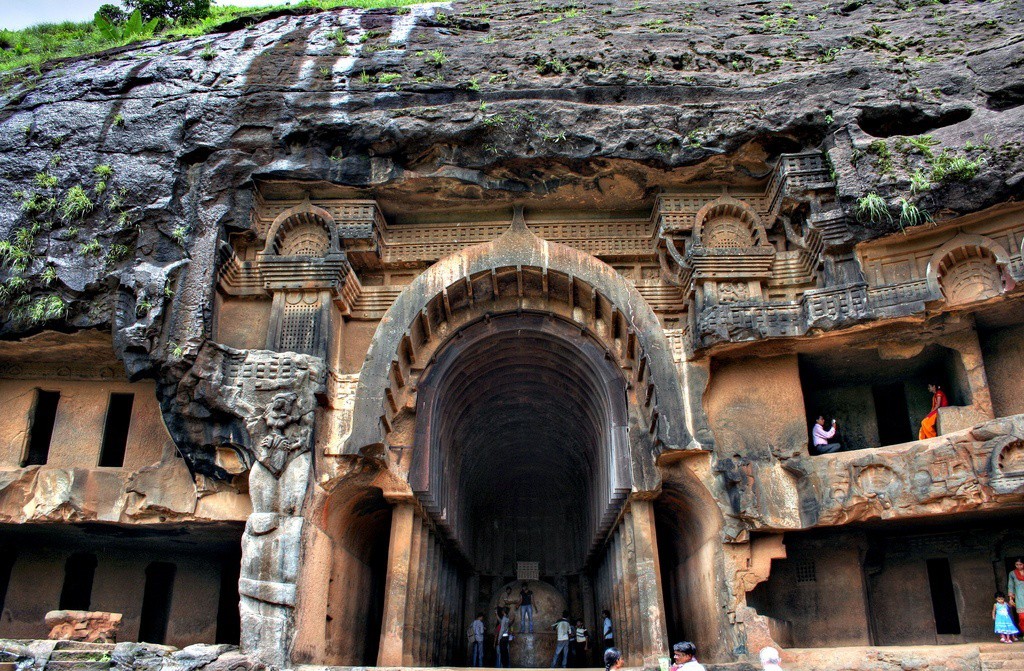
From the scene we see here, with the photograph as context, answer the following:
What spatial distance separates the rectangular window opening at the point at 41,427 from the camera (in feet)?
48.9

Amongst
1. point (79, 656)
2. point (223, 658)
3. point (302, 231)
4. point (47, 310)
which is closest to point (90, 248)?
point (47, 310)

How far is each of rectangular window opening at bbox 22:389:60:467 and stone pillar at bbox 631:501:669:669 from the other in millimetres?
11086

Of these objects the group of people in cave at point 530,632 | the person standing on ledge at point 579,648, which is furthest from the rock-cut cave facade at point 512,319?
the person standing on ledge at point 579,648

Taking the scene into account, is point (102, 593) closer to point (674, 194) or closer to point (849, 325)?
point (674, 194)

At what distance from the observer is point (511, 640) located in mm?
20031

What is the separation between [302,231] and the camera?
14016 mm

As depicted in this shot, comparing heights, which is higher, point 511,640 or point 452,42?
point 452,42

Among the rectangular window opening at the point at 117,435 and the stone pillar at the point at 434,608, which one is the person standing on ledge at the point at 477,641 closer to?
the stone pillar at the point at 434,608

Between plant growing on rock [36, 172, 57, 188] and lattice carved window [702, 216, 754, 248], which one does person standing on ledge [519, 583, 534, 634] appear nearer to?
lattice carved window [702, 216, 754, 248]

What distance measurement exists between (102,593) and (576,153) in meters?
13.0

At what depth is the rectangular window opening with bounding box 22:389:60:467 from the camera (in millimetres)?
14898

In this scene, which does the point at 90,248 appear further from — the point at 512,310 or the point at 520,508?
the point at 520,508

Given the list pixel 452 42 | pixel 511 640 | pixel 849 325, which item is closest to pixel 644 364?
pixel 849 325

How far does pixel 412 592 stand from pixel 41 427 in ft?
29.4
